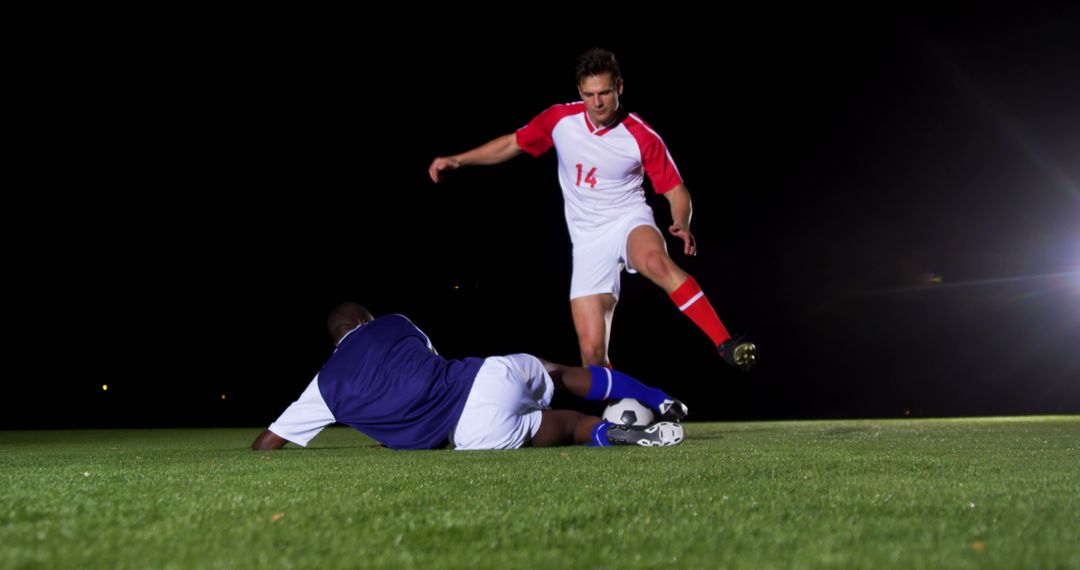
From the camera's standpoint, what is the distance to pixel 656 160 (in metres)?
4.66

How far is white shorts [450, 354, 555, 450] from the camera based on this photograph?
3502mm

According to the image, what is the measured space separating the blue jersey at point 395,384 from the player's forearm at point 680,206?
144cm

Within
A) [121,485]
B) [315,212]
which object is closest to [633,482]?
[121,485]

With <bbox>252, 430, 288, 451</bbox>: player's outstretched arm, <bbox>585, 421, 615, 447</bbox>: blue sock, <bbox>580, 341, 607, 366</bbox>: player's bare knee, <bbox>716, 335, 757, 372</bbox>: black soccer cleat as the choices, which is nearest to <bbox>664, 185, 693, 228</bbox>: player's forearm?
<bbox>716, 335, 757, 372</bbox>: black soccer cleat

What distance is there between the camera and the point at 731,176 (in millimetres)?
13625

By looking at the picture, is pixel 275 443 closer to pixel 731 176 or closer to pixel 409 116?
pixel 409 116

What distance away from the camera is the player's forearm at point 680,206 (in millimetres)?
4352

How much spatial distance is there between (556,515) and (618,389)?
95.1 inches

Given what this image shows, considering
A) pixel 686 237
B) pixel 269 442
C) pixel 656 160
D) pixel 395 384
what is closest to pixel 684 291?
pixel 686 237

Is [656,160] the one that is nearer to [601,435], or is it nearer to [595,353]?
[595,353]

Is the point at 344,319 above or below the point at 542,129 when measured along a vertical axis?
below

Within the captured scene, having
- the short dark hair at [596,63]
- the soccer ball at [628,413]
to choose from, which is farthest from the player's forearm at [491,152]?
the soccer ball at [628,413]

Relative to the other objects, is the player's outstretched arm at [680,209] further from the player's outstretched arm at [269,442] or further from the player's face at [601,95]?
the player's outstretched arm at [269,442]

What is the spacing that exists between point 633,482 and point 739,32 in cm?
955
